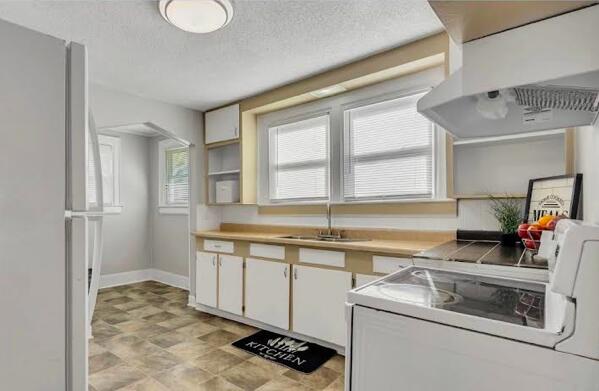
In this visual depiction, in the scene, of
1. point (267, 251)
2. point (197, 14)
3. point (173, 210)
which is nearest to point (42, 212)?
point (197, 14)

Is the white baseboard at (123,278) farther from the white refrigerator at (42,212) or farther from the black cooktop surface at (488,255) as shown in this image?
the black cooktop surface at (488,255)

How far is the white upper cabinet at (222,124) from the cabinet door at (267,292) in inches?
60.3

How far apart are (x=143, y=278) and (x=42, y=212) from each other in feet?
16.4

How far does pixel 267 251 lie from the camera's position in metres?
3.14

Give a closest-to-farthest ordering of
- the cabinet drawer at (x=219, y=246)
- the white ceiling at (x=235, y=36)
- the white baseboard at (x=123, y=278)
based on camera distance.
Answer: the white ceiling at (x=235, y=36), the cabinet drawer at (x=219, y=246), the white baseboard at (x=123, y=278)

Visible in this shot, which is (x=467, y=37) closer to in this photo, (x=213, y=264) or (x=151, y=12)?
(x=151, y=12)

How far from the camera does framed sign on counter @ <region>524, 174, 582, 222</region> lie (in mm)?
1697

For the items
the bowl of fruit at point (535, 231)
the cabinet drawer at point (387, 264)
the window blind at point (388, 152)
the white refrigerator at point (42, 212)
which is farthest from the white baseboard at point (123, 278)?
the bowl of fruit at point (535, 231)

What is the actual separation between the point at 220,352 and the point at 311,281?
95 centimetres

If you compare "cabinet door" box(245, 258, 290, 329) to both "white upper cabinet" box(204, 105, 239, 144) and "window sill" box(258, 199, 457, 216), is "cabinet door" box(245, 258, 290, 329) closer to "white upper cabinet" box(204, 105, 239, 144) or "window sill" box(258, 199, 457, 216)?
"window sill" box(258, 199, 457, 216)

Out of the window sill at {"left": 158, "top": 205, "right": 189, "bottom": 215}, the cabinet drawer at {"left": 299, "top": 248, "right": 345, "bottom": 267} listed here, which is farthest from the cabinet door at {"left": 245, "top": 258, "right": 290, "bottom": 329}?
the window sill at {"left": 158, "top": 205, "right": 189, "bottom": 215}

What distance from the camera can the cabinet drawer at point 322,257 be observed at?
2629 mm

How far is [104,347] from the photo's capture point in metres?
2.82

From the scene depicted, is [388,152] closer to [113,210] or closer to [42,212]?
[113,210]
